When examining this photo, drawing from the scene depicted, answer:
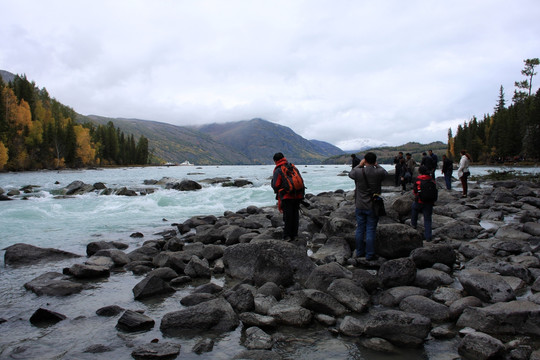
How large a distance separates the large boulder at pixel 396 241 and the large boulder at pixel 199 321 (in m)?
5.09

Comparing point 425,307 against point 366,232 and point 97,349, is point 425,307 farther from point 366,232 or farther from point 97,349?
point 97,349

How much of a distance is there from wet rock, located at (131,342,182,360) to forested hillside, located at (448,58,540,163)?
8500 centimetres

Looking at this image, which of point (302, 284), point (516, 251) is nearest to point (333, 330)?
point (302, 284)

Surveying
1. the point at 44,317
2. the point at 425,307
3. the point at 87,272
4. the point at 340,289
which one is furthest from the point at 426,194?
the point at 44,317

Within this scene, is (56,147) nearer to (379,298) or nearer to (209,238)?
(209,238)

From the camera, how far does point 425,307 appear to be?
643 centimetres

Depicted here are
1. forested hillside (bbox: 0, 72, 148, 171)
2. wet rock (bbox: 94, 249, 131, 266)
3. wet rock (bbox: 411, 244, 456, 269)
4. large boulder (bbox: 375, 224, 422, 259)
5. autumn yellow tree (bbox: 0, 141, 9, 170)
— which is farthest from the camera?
forested hillside (bbox: 0, 72, 148, 171)

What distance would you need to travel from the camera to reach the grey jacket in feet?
30.2

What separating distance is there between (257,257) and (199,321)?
2.72 m

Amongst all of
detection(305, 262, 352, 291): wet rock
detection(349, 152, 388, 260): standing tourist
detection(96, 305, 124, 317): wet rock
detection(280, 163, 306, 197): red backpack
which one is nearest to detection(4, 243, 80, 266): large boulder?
detection(96, 305, 124, 317): wet rock

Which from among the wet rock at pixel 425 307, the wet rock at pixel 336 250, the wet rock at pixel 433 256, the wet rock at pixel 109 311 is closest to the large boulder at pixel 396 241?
the wet rock at pixel 433 256

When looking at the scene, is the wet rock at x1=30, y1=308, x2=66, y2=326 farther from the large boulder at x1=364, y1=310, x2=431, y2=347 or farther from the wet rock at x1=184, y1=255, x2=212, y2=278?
the large boulder at x1=364, y1=310, x2=431, y2=347

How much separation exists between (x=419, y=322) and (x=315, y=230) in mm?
8381

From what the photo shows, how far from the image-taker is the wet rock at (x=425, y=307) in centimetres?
624
